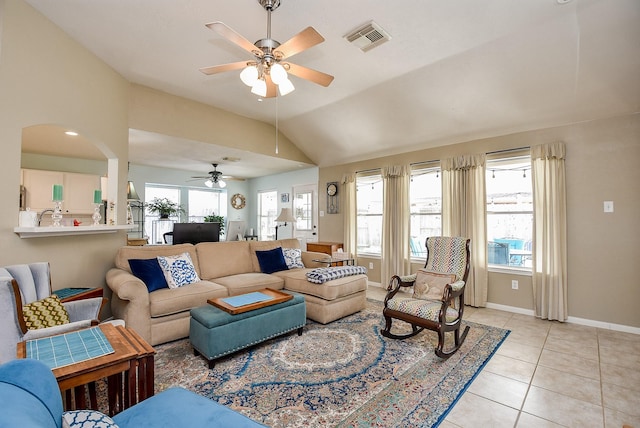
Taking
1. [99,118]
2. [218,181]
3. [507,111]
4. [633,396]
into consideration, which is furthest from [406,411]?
[218,181]

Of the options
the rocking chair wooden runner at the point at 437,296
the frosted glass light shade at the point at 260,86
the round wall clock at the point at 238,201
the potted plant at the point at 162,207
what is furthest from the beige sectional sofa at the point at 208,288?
the round wall clock at the point at 238,201

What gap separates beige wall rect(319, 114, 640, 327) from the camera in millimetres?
3246

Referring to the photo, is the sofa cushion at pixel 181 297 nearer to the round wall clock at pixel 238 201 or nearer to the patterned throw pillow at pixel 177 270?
the patterned throw pillow at pixel 177 270

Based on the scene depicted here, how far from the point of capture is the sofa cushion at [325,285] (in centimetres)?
343

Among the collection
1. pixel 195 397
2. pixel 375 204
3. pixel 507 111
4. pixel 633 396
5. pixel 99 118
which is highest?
pixel 507 111

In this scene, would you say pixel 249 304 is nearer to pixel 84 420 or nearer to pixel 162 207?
pixel 84 420

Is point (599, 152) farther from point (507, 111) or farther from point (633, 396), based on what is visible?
point (633, 396)

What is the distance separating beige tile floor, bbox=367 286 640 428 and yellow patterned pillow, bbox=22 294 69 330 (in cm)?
260

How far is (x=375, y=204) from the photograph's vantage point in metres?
5.73

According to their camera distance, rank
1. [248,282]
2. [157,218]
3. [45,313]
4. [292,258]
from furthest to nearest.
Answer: [157,218] → [292,258] → [248,282] → [45,313]

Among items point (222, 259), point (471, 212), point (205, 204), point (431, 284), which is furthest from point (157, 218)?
point (471, 212)

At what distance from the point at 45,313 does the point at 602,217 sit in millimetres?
5271

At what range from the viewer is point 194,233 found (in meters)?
4.25

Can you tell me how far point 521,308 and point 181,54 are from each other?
5129 mm
